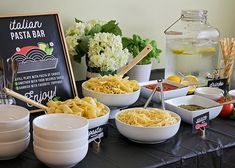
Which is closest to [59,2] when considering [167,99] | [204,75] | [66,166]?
[167,99]

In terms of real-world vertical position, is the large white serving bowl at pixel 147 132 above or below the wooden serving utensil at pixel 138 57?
below

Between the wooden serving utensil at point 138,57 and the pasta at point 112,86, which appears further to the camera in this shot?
the wooden serving utensil at point 138,57

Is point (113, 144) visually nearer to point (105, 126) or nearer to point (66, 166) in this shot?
point (105, 126)

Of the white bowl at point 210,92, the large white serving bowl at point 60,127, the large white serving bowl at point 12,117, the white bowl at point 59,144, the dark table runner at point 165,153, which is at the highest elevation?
the large white serving bowl at point 12,117

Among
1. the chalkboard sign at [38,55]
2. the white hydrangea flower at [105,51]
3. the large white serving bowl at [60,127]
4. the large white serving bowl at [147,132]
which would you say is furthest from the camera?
the white hydrangea flower at [105,51]

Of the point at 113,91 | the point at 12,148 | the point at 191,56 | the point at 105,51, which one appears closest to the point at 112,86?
the point at 113,91

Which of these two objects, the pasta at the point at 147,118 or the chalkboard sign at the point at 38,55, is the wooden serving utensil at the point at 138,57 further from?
the pasta at the point at 147,118

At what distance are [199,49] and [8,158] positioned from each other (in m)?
1.01

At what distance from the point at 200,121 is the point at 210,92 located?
0.28 m

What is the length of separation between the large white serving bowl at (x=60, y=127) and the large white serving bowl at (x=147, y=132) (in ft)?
0.46

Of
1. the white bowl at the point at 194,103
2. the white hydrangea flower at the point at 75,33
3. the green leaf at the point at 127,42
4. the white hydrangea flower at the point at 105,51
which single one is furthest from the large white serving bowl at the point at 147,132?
the green leaf at the point at 127,42

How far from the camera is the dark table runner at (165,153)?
913 millimetres

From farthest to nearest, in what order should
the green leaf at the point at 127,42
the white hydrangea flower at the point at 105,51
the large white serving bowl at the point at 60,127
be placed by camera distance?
the green leaf at the point at 127,42
the white hydrangea flower at the point at 105,51
the large white serving bowl at the point at 60,127

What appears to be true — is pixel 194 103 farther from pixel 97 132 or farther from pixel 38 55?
pixel 38 55
